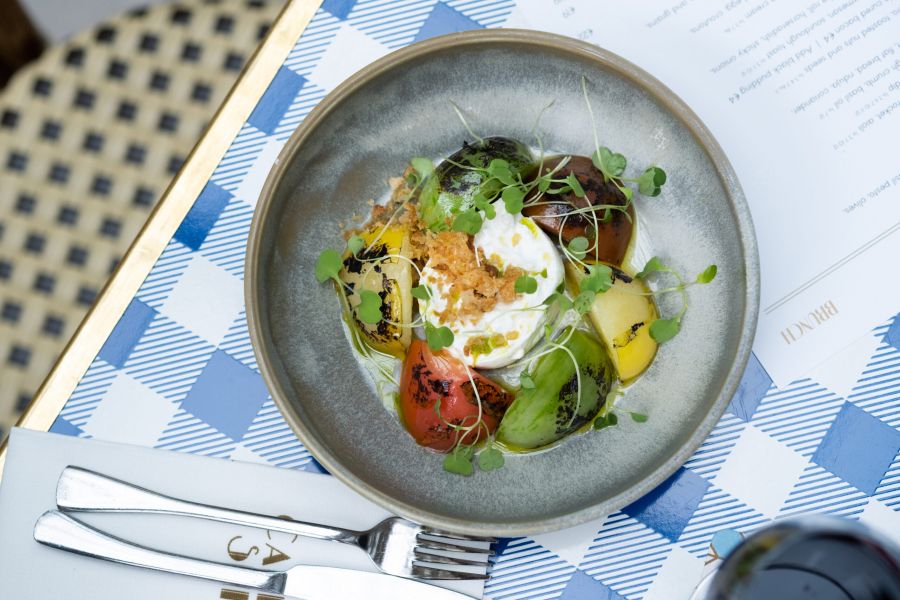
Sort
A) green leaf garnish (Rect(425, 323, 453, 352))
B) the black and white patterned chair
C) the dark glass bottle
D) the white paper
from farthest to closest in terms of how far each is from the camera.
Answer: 1. the black and white patterned chair
2. the white paper
3. green leaf garnish (Rect(425, 323, 453, 352))
4. the dark glass bottle

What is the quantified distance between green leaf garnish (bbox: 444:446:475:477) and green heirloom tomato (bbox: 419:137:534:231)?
0.23 m

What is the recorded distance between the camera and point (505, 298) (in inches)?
32.9

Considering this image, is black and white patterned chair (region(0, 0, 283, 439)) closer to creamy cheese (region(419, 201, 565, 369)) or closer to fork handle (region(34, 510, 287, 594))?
fork handle (region(34, 510, 287, 594))

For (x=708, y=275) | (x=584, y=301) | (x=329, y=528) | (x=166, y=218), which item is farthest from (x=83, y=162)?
(x=708, y=275)

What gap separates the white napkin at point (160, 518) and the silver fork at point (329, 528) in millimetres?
18

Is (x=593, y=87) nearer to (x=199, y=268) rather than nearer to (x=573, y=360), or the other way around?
(x=573, y=360)

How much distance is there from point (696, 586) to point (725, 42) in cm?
62

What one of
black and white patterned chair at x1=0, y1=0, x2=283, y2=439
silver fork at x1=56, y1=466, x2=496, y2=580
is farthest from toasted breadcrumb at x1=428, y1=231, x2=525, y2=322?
black and white patterned chair at x1=0, y1=0, x2=283, y2=439

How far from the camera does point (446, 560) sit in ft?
2.85

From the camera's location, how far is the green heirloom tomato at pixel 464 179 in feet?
2.79

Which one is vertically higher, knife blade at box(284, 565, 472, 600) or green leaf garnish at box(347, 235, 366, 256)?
green leaf garnish at box(347, 235, 366, 256)

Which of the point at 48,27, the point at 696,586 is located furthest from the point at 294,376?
the point at 48,27

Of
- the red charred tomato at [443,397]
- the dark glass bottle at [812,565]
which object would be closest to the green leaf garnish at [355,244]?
the red charred tomato at [443,397]

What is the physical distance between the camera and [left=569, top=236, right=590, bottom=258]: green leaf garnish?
840mm
